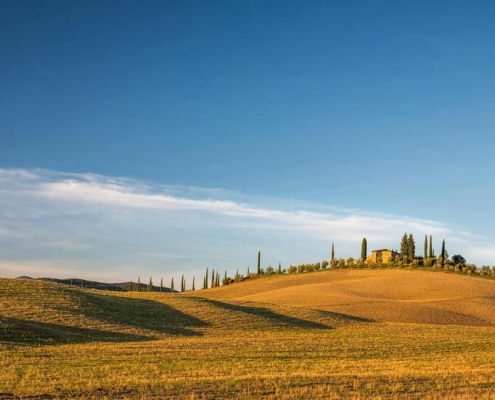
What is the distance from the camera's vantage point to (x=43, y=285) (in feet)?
232

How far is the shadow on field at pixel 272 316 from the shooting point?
60906 millimetres

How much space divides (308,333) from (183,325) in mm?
11968

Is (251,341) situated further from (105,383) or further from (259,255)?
(259,255)

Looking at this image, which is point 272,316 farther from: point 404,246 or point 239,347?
point 404,246

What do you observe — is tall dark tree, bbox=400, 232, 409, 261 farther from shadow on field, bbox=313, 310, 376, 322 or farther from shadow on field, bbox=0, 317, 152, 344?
shadow on field, bbox=0, 317, 152, 344

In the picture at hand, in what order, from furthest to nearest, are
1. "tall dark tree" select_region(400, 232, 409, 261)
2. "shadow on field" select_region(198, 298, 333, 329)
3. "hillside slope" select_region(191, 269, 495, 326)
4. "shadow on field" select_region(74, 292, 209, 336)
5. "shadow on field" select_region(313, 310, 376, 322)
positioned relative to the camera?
"tall dark tree" select_region(400, 232, 409, 261), "hillside slope" select_region(191, 269, 495, 326), "shadow on field" select_region(313, 310, 376, 322), "shadow on field" select_region(198, 298, 333, 329), "shadow on field" select_region(74, 292, 209, 336)

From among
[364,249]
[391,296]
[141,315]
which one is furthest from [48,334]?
[364,249]

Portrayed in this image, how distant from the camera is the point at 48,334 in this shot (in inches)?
1768

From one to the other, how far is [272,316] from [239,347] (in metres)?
25.5

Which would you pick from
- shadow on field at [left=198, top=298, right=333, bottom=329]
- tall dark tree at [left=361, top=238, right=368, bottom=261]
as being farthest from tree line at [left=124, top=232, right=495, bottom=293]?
shadow on field at [left=198, top=298, right=333, bottom=329]

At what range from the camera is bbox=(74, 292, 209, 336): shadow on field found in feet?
182

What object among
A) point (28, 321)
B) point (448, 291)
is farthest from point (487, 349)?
point (448, 291)

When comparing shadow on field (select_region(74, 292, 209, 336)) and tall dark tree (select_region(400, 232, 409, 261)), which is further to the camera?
tall dark tree (select_region(400, 232, 409, 261))

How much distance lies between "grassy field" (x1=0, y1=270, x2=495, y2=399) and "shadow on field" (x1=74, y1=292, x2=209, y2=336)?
173 mm
